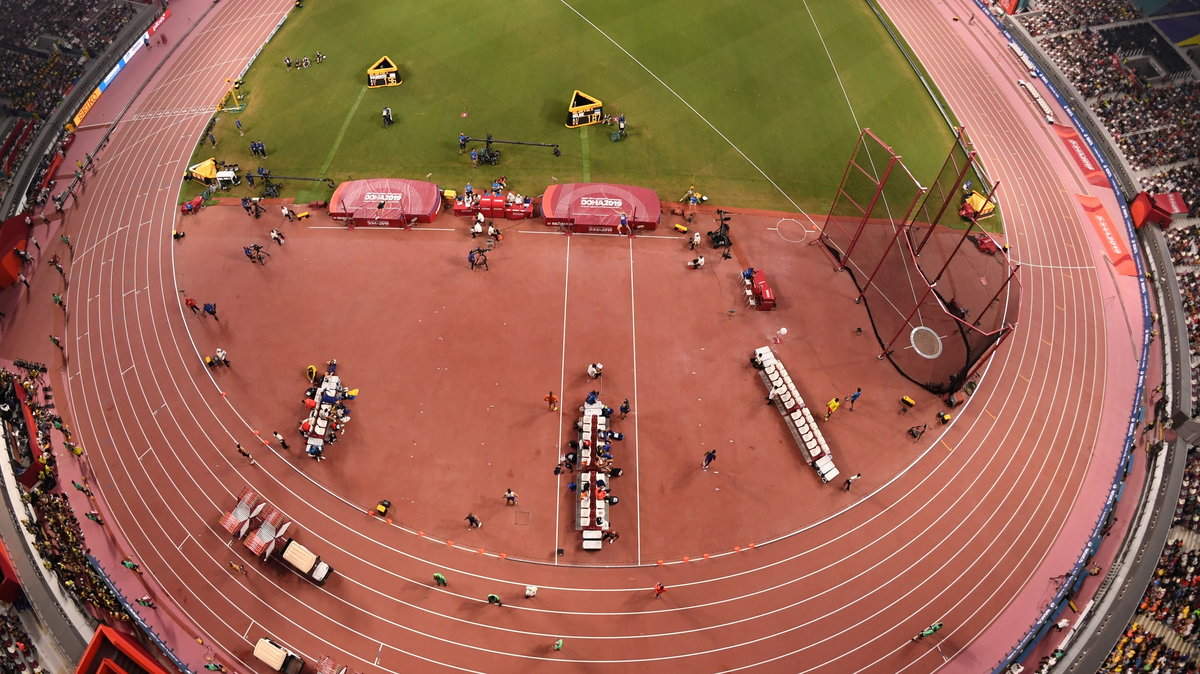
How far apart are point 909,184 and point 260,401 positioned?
37.5 metres

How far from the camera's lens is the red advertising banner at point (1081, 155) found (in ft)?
138

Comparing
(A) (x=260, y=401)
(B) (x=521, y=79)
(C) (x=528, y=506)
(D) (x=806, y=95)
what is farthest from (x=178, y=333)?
(D) (x=806, y=95)

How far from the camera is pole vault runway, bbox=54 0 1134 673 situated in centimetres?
2523

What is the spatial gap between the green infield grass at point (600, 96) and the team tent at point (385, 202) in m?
2.33

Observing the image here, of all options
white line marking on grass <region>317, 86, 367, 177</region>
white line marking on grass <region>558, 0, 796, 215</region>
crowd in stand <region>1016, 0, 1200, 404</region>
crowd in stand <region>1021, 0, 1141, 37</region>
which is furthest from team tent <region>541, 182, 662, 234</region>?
crowd in stand <region>1021, 0, 1141, 37</region>

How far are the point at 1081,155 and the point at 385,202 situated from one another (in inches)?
1750

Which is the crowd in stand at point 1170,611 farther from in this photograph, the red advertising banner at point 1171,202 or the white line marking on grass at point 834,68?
the white line marking on grass at point 834,68

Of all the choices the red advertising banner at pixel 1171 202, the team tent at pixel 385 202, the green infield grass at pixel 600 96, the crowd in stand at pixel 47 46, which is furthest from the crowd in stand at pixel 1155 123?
the crowd in stand at pixel 47 46

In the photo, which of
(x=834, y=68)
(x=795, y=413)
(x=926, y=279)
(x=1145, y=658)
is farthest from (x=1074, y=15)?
(x=1145, y=658)

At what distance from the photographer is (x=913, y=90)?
46562 mm

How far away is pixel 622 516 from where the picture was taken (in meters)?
28.0

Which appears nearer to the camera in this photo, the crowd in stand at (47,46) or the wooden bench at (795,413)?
the wooden bench at (795,413)

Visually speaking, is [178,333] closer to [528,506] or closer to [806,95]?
[528,506]

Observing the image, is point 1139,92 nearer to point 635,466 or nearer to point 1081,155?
point 1081,155
